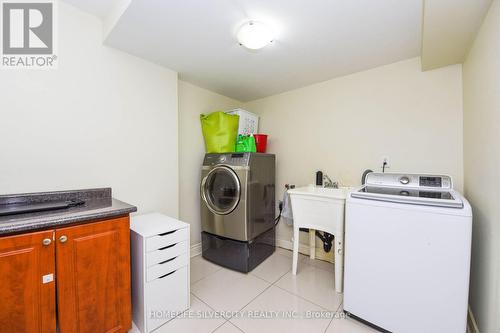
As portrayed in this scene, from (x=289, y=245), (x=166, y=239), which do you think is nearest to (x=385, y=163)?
(x=289, y=245)

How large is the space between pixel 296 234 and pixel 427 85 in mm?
1805

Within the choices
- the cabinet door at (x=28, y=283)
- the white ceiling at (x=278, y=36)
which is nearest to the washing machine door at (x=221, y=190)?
the white ceiling at (x=278, y=36)

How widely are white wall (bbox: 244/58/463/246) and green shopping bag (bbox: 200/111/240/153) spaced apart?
0.68 metres

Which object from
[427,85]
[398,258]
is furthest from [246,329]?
Result: [427,85]

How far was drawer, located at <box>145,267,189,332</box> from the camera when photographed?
4.54 feet

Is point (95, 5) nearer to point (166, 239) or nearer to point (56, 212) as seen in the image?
point (56, 212)

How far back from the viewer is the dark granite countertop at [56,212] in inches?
38.2

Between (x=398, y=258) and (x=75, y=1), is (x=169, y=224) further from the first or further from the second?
(x=75, y=1)

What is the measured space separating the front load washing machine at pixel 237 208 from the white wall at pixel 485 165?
64.7 inches

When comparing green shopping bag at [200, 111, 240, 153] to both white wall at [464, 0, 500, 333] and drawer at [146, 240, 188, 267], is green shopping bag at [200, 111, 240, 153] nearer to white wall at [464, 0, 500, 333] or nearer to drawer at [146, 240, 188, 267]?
drawer at [146, 240, 188, 267]

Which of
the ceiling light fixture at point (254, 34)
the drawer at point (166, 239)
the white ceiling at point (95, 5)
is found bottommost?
the drawer at point (166, 239)

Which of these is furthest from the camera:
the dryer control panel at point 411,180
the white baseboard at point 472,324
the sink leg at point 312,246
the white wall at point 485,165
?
the sink leg at point 312,246

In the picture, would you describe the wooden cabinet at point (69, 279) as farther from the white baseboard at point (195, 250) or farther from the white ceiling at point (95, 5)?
the white ceiling at point (95, 5)

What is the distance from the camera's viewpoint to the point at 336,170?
2.34 metres
